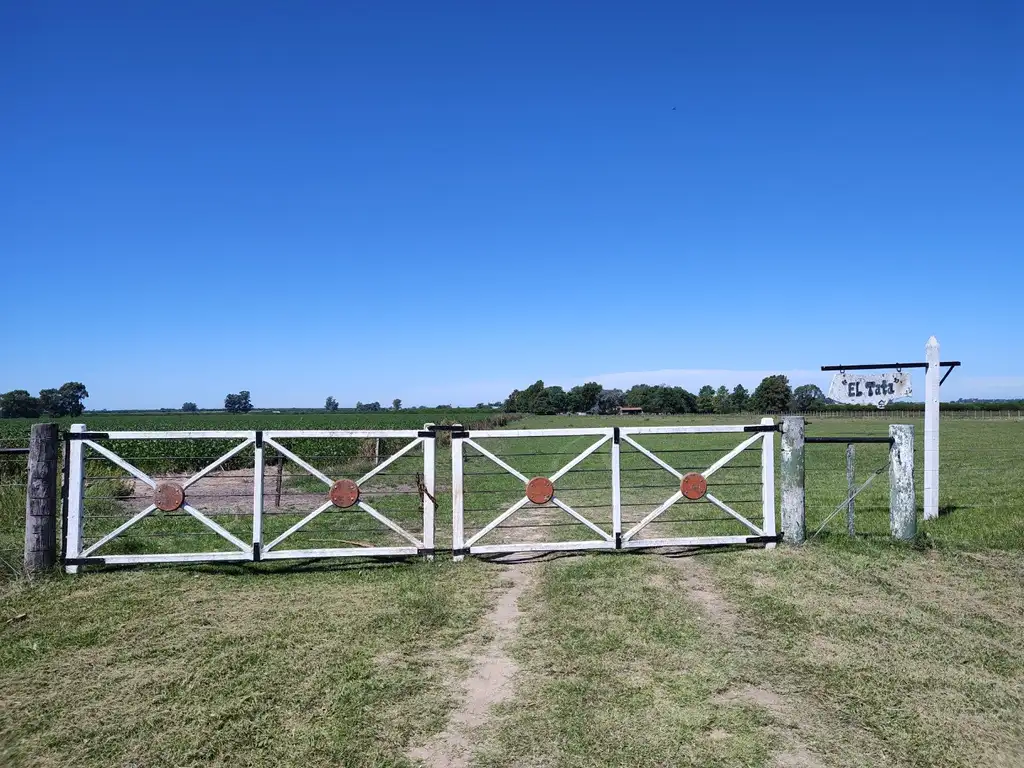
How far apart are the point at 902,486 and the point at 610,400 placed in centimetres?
14267

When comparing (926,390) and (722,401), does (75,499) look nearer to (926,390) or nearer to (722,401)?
(926,390)

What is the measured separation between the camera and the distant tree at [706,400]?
131000 mm

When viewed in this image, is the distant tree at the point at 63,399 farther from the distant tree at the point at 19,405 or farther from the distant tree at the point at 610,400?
the distant tree at the point at 610,400

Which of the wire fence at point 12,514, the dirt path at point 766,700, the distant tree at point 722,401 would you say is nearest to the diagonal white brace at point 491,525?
the dirt path at point 766,700

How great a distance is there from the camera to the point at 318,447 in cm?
2680

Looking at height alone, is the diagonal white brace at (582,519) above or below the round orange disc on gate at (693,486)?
below

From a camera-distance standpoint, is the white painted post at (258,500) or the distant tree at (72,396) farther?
the distant tree at (72,396)

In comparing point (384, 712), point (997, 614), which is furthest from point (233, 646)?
point (997, 614)

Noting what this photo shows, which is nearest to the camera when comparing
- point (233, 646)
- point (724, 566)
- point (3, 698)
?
point (3, 698)

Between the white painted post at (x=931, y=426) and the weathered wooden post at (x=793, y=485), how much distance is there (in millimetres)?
2979

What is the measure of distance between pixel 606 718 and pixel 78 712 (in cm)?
325

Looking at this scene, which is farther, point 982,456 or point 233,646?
point 982,456

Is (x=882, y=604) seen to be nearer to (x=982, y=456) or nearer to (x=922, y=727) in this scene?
(x=922, y=727)

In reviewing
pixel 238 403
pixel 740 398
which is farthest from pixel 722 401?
pixel 238 403
